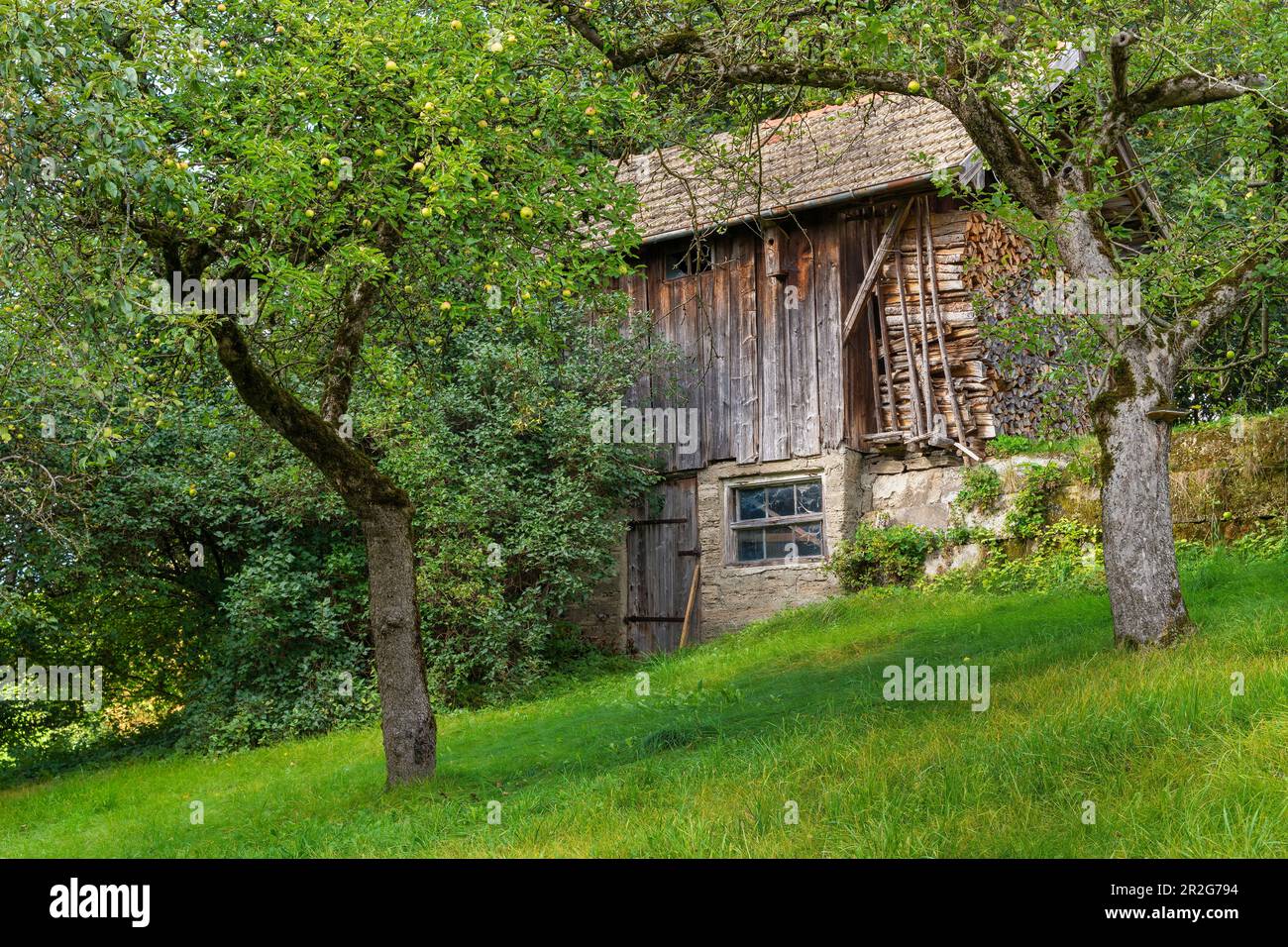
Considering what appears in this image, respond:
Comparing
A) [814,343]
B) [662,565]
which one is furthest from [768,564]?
[814,343]

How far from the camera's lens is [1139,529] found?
27.9 feet

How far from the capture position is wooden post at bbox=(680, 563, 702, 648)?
18.3 meters

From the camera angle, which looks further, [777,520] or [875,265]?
[777,520]

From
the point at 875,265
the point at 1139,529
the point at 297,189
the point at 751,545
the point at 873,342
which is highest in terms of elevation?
the point at 875,265

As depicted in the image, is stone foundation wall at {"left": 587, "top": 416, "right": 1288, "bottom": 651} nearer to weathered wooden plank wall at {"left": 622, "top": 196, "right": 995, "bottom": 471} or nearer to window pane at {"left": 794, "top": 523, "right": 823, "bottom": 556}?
window pane at {"left": 794, "top": 523, "right": 823, "bottom": 556}

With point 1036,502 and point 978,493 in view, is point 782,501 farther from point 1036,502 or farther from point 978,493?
point 1036,502

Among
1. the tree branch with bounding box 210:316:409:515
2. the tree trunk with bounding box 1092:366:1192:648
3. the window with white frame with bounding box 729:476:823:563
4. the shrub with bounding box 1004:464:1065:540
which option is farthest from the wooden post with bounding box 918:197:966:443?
the tree branch with bounding box 210:316:409:515

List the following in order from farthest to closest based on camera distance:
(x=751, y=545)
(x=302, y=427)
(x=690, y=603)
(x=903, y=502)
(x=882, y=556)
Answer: (x=690, y=603)
(x=751, y=545)
(x=903, y=502)
(x=882, y=556)
(x=302, y=427)

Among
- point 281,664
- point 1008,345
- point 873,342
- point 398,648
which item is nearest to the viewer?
point 398,648

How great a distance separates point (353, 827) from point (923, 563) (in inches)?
410

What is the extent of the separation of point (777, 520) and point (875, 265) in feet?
14.4

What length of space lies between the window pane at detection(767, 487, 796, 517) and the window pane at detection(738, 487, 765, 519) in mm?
167

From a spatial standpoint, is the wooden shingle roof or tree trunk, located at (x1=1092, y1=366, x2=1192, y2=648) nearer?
tree trunk, located at (x1=1092, y1=366, x2=1192, y2=648)

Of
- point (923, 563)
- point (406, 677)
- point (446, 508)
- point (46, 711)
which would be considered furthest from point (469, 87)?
point (46, 711)
